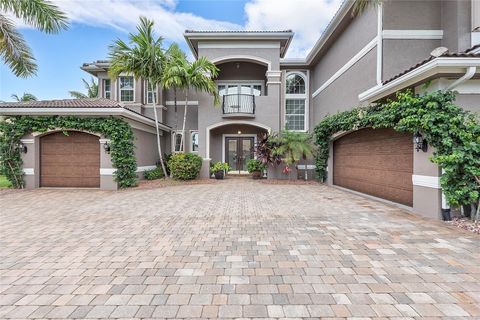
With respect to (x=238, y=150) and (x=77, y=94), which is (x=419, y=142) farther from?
(x=77, y=94)

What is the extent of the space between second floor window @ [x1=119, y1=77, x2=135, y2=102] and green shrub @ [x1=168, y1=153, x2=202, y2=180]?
5.90m

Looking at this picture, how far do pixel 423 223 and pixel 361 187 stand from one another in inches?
138

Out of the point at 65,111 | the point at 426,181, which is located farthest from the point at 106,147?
the point at 426,181

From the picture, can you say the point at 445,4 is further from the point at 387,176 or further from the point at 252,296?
the point at 252,296

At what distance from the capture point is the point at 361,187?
8.23 meters

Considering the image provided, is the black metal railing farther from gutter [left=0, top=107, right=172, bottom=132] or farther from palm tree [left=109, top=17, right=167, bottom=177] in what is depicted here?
gutter [left=0, top=107, right=172, bottom=132]

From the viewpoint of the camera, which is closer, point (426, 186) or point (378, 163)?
point (426, 186)

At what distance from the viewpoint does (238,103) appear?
Answer: 12.5m

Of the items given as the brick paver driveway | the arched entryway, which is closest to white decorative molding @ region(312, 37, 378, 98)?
the arched entryway

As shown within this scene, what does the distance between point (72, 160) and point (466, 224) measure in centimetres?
1244

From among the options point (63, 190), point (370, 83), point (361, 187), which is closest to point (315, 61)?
point (370, 83)

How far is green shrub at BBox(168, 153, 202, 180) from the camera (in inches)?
444

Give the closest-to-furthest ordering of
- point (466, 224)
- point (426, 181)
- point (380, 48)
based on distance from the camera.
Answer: point (466, 224), point (426, 181), point (380, 48)

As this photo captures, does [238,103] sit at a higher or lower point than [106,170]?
higher
